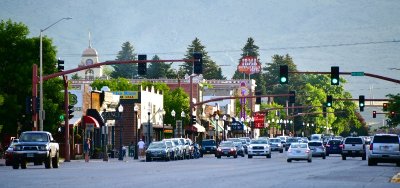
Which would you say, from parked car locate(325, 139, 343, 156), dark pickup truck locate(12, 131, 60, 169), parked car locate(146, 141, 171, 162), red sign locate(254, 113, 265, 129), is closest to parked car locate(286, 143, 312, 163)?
parked car locate(146, 141, 171, 162)

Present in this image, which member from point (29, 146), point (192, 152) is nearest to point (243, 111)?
point (192, 152)

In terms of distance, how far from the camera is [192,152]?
92.8 metres

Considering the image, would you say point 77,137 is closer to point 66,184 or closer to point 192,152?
point 192,152

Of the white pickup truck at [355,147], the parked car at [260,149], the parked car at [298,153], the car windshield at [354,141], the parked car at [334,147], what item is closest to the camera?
the parked car at [298,153]

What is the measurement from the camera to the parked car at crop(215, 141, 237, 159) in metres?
93.7

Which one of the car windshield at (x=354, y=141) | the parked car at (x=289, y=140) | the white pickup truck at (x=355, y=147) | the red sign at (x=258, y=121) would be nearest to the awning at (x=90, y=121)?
the white pickup truck at (x=355, y=147)

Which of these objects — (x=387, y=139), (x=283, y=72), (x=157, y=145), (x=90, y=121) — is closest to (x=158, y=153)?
(x=157, y=145)

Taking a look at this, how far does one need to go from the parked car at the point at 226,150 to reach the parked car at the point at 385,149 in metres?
29.8

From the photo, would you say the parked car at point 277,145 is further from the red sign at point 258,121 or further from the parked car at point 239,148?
the red sign at point 258,121

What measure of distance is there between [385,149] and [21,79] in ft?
112

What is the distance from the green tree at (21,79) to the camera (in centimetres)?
8494

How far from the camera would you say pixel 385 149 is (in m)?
64.2

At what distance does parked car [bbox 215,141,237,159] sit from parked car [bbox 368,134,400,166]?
29.8m

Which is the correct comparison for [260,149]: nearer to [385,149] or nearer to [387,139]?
[387,139]
